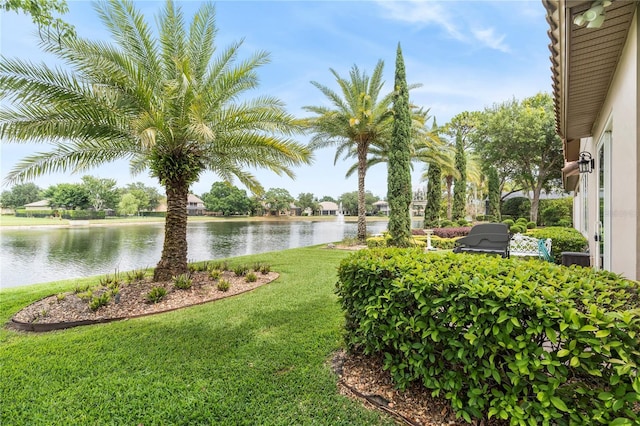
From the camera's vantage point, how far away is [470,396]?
2.07 meters

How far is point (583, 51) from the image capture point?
9.97 feet

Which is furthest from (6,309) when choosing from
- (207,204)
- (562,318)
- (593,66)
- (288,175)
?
(207,204)

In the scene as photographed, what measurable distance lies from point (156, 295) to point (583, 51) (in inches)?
285

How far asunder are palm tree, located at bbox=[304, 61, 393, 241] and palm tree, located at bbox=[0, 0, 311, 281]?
6.78m

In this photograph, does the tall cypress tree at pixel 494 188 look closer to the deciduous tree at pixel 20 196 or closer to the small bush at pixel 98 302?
the small bush at pixel 98 302

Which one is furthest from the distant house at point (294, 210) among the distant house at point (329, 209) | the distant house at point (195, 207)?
the distant house at point (195, 207)

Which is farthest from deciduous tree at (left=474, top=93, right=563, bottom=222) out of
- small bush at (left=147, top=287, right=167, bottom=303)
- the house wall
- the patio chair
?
small bush at (left=147, top=287, right=167, bottom=303)

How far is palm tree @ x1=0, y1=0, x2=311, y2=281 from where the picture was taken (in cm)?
550

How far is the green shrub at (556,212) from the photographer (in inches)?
904

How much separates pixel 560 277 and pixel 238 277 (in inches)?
263

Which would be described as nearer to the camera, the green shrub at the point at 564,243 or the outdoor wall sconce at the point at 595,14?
the outdoor wall sconce at the point at 595,14

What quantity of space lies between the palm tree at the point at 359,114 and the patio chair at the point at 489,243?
6322 millimetres

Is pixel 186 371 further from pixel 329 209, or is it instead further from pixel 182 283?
pixel 329 209

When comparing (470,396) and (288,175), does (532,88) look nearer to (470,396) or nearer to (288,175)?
(288,175)
